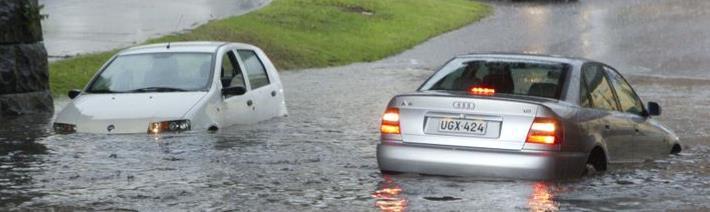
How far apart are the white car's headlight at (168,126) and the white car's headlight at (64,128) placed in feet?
2.87

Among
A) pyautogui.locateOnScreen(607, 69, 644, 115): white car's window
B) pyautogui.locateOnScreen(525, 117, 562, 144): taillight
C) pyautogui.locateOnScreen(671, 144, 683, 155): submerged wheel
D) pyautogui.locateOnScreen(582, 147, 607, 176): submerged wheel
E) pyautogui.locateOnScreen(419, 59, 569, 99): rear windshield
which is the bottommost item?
pyautogui.locateOnScreen(671, 144, 683, 155): submerged wheel

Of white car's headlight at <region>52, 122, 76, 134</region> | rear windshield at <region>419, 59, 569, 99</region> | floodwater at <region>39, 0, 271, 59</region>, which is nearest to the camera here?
rear windshield at <region>419, 59, 569, 99</region>

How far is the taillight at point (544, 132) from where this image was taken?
32.6 feet

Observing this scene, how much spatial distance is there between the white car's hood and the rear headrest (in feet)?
13.8

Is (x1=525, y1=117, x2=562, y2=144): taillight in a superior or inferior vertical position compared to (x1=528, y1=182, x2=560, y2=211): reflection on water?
superior

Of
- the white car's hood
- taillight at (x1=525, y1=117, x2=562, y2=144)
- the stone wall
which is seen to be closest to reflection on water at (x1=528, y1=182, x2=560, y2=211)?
taillight at (x1=525, y1=117, x2=562, y2=144)

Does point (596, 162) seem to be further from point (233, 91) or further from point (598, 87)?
point (233, 91)

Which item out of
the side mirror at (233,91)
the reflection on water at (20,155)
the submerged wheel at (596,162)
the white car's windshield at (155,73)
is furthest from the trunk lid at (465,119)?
the white car's windshield at (155,73)

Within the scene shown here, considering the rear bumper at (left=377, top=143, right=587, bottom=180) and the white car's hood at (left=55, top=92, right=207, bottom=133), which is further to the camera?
the white car's hood at (left=55, top=92, right=207, bottom=133)

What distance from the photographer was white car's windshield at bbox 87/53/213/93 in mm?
14219

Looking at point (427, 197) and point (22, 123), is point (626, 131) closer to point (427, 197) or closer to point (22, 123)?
point (427, 197)

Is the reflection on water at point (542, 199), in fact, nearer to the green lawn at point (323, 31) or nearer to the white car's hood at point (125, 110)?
the white car's hood at point (125, 110)

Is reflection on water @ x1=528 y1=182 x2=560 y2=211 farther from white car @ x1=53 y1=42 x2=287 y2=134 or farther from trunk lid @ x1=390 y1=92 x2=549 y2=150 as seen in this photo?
white car @ x1=53 y1=42 x2=287 y2=134

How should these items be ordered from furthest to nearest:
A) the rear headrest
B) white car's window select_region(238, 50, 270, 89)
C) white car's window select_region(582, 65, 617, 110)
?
white car's window select_region(238, 50, 270, 89), white car's window select_region(582, 65, 617, 110), the rear headrest
